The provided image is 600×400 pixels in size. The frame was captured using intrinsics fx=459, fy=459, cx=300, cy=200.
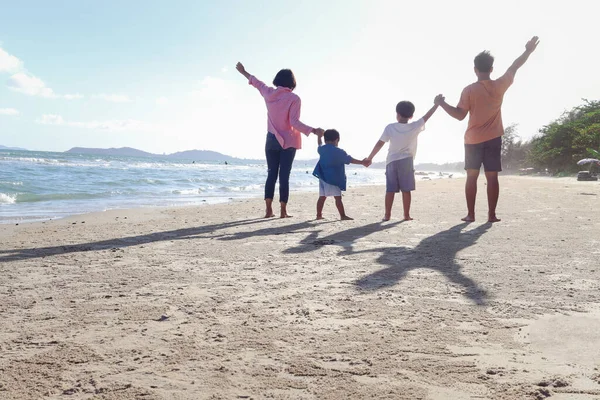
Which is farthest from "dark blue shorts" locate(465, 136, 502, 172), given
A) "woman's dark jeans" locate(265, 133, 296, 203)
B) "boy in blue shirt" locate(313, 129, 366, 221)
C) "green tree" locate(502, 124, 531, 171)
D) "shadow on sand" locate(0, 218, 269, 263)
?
"green tree" locate(502, 124, 531, 171)

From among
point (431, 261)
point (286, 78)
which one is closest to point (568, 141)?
point (286, 78)

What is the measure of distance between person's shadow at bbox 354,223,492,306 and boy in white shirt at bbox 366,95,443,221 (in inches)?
58.1

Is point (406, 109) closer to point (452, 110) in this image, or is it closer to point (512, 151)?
point (452, 110)

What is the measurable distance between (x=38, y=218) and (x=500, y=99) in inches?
272

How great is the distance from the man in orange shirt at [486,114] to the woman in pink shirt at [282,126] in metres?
2.03

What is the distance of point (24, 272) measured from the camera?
3135mm

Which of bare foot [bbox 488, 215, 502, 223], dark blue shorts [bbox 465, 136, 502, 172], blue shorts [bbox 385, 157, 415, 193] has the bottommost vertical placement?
bare foot [bbox 488, 215, 502, 223]

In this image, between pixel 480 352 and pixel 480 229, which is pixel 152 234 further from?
→ pixel 480 352

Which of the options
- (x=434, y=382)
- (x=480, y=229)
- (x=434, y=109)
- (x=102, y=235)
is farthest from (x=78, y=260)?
(x=434, y=109)

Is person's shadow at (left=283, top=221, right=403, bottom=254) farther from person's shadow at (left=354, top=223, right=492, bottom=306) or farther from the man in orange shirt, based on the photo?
the man in orange shirt

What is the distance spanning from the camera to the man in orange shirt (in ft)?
18.9

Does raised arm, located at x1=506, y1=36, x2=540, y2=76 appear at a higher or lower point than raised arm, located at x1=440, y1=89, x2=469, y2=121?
higher

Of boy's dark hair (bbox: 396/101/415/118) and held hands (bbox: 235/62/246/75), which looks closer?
boy's dark hair (bbox: 396/101/415/118)

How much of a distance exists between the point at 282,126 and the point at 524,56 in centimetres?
326
